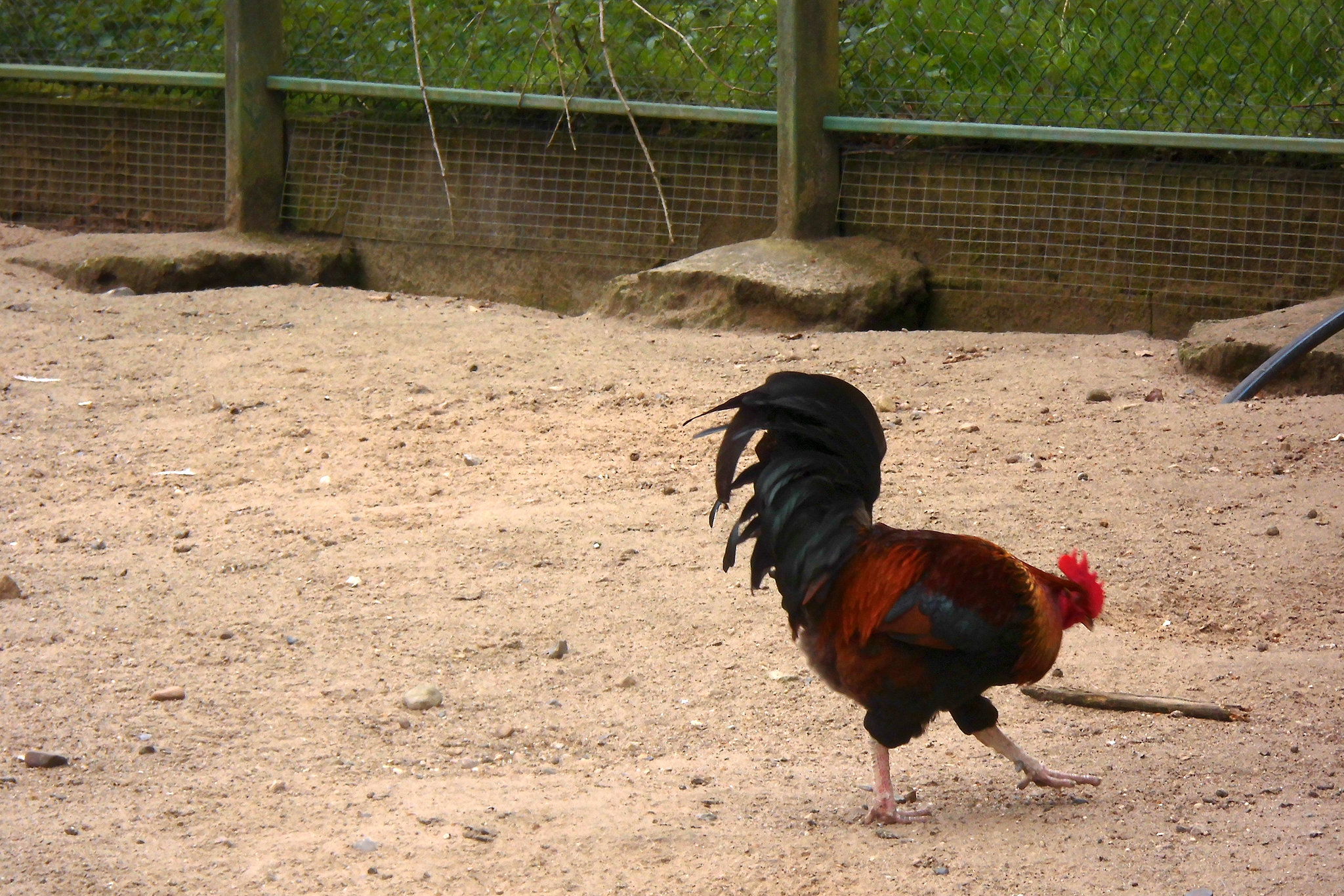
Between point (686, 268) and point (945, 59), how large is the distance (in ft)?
5.89

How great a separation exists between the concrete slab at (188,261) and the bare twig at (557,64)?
168cm

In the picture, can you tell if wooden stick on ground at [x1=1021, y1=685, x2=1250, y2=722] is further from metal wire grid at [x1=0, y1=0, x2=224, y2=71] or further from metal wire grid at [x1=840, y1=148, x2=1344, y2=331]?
metal wire grid at [x1=0, y1=0, x2=224, y2=71]

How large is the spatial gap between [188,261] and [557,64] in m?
2.57

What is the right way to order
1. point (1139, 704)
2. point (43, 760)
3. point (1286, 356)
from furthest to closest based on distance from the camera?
point (1286, 356) → point (1139, 704) → point (43, 760)

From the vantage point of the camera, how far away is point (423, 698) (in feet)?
11.9

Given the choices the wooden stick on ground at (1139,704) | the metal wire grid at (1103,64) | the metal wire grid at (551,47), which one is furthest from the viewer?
the metal wire grid at (551,47)

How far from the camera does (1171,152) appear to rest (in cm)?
647

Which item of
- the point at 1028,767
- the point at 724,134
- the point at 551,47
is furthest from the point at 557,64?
the point at 1028,767

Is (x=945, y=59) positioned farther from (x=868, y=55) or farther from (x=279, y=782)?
(x=279, y=782)

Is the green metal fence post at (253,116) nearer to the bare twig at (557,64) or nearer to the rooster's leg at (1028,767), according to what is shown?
the bare twig at (557,64)

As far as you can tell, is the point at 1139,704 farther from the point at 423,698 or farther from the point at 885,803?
the point at 423,698

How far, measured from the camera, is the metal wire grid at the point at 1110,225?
627 centimetres

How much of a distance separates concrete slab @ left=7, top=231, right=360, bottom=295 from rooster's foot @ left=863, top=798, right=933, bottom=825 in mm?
6034

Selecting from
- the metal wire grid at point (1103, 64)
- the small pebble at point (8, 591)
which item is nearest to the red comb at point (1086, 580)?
the small pebble at point (8, 591)
